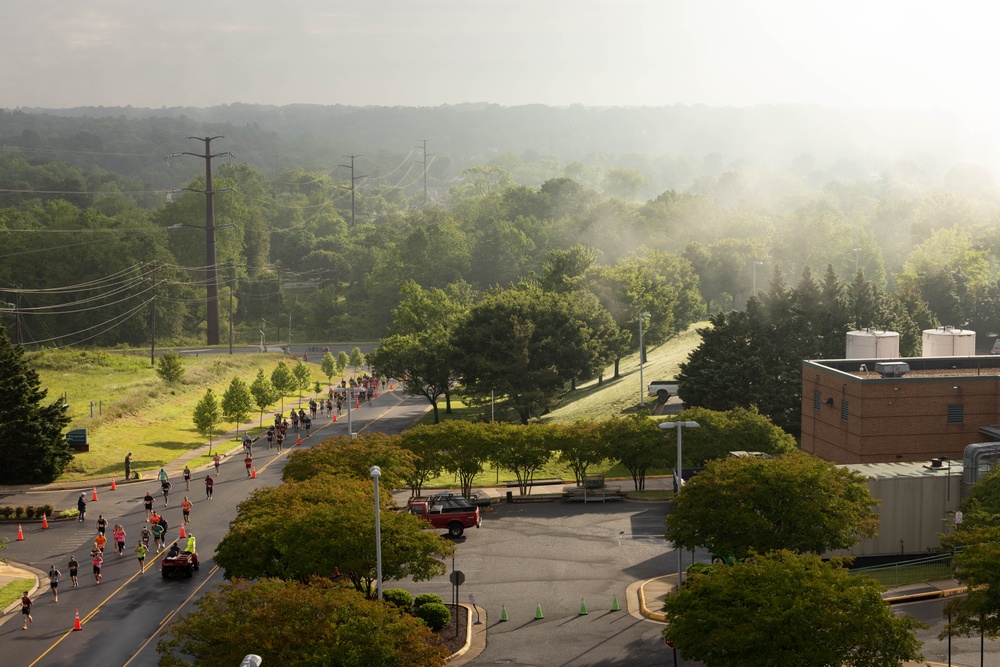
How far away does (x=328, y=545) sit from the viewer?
33188 mm

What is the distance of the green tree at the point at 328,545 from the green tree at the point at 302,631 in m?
6.13

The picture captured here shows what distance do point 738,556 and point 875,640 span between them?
10370mm

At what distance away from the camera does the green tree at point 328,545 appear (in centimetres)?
3319

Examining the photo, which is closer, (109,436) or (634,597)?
(634,597)

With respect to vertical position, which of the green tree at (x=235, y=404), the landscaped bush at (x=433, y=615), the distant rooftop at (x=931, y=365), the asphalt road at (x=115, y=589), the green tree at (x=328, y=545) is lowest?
the asphalt road at (x=115, y=589)

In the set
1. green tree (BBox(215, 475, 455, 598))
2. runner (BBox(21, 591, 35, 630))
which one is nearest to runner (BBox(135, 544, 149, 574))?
runner (BBox(21, 591, 35, 630))

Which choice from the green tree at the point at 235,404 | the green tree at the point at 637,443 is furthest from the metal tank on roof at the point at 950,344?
the green tree at the point at 235,404

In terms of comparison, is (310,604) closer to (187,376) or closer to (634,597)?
(634,597)

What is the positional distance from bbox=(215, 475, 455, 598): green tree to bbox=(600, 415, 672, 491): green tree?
20640 mm

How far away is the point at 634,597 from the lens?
1529 inches

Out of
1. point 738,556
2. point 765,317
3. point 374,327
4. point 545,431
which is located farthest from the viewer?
point 374,327

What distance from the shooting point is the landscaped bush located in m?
35.2

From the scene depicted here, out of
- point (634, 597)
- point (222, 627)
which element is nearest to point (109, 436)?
point (634, 597)

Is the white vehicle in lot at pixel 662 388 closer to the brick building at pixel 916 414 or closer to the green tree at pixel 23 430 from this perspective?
the brick building at pixel 916 414
